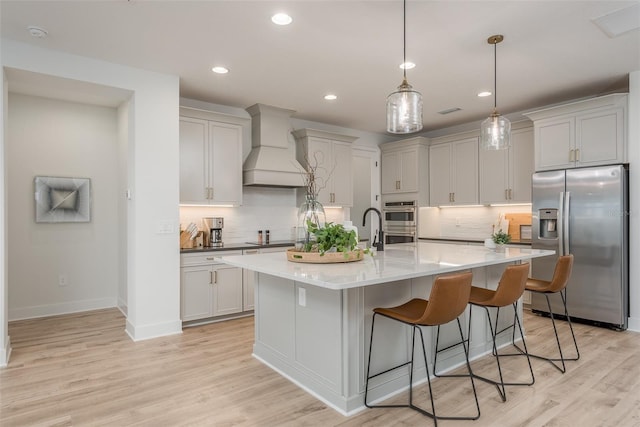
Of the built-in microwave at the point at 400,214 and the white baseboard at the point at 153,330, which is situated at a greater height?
the built-in microwave at the point at 400,214

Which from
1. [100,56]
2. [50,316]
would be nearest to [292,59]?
[100,56]

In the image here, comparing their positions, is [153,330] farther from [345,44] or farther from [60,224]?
[345,44]

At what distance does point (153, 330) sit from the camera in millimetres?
3879

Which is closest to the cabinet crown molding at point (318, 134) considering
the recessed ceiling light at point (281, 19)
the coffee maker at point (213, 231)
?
the coffee maker at point (213, 231)

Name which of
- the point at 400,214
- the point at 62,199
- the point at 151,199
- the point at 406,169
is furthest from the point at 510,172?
the point at 62,199

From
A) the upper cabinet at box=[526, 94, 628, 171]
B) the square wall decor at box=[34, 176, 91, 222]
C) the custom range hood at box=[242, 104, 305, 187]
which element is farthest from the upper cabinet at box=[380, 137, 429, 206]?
the square wall decor at box=[34, 176, 91, 222]

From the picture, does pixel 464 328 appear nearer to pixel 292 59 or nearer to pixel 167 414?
pixel 167 414

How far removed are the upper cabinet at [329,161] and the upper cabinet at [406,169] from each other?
960mm

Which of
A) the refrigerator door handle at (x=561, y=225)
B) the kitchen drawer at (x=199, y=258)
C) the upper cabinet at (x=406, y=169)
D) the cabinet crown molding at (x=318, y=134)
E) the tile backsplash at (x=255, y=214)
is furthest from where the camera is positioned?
the upper cabinet at (x=406, y=169)

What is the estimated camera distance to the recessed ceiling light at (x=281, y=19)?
2.81m

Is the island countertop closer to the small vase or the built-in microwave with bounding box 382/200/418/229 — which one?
the small vase

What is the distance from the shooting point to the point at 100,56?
3.51 meters

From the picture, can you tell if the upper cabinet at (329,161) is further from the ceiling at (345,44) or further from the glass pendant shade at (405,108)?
the glass pendant shade at (405,108)

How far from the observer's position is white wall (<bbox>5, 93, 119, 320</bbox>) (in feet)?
14.6
